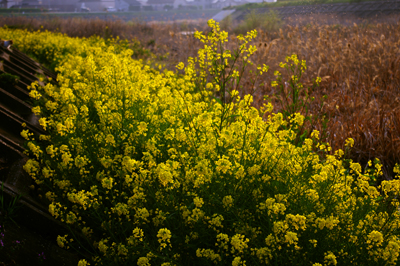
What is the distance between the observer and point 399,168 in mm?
2447

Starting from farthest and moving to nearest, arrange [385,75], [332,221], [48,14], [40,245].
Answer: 1. [48,14]
2. [385,75]
3. [40,245]
4. [332,221]

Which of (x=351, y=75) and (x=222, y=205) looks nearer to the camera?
(x=222, y=205)

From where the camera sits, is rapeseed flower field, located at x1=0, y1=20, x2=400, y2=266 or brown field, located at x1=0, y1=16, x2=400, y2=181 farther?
brown field, located at x1=0, y1=16, x2=400, y2=181

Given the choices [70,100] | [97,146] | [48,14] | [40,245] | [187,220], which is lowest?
[40,245]

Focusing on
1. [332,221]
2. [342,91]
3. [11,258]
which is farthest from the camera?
[342,91]

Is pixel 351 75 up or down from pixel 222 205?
up

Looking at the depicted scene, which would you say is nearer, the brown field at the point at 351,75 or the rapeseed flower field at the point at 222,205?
the rapeseed flower field at the point at 222,205

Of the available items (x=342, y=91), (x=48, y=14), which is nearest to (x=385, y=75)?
(x=342, y=91)

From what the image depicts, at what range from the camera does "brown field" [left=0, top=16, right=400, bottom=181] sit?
4363 mm

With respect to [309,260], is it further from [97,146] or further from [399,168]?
[97,146]

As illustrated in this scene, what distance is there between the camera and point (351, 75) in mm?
7027

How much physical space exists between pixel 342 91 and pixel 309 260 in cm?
469

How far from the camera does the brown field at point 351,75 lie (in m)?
4.36

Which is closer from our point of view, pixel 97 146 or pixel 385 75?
pixel 97 146
